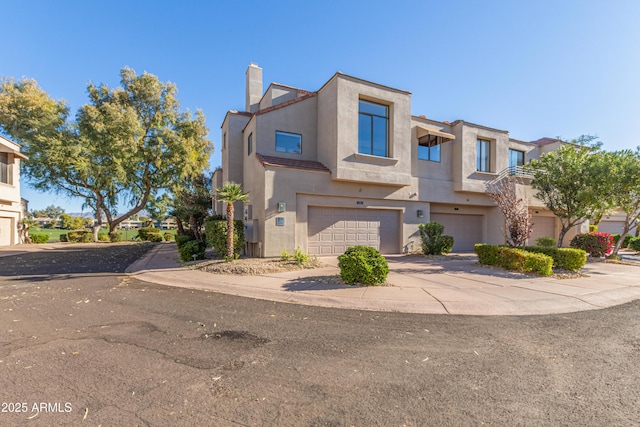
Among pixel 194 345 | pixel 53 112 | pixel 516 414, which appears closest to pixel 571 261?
pixel 516 414

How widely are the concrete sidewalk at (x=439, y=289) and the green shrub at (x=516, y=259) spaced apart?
0.47 m

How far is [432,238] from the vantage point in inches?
538

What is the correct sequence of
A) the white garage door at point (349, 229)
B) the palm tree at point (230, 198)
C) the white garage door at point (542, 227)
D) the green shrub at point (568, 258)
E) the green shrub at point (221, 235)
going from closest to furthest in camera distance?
1. the green shrub at point (568, 258)
2. the palm tree at point (230, 198)
3. the green shrub at point (221, 235)
4. the white garage door at point (349, 229)
5. the white garage door at point (542, 227)

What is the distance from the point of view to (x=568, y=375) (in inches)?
→ 134

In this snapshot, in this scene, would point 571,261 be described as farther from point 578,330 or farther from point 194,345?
point 194,345

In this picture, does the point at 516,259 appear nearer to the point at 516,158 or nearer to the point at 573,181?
the point at 573,181

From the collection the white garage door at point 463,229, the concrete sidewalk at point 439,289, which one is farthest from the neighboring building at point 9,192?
the white garage door at point 463,229

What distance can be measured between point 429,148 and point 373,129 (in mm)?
4277

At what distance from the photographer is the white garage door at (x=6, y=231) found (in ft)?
71.0

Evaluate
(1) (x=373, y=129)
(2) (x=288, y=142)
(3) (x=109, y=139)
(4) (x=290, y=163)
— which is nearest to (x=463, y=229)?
(1) (x=373, y=129)

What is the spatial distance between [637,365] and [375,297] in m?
4.00

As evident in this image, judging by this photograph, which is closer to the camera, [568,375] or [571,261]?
[568,375]

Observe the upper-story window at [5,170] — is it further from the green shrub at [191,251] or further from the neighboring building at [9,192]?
the green shrub at [191,251]

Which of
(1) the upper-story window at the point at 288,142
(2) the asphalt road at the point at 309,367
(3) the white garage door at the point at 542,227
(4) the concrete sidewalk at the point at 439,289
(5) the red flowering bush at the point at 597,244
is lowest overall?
(2) the asphalt road at the point at 309,367
